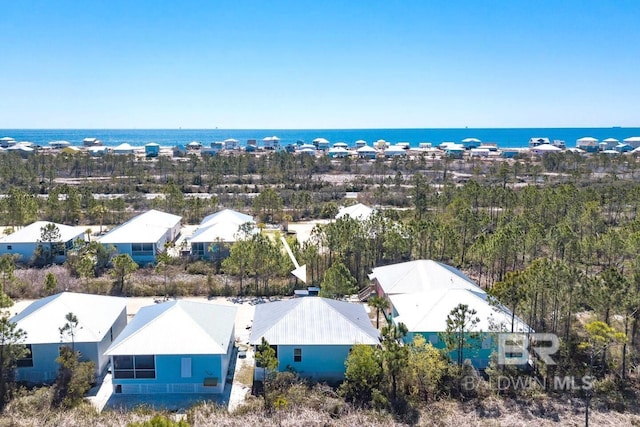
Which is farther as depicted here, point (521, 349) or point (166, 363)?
point (521, 349)

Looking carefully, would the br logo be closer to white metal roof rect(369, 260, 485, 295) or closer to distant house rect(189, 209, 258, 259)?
white metal roof rect(369, 260, 485, 295)

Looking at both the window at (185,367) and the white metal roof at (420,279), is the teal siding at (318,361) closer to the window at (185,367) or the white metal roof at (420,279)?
the window at (185,367)

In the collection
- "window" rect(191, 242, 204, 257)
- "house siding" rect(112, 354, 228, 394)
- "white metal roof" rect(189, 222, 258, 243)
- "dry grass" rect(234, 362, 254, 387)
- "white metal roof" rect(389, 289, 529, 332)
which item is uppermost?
"white metal roof" rect(189, 222, 258, 243)

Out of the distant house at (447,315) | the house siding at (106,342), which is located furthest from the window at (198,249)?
the distant house at (447,315)

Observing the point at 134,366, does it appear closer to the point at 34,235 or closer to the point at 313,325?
the point at 313,325

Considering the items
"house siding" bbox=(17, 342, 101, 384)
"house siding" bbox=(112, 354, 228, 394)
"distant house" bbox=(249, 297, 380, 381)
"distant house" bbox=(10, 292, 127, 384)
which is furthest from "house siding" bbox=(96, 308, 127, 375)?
"distant house" bbox=(249, 297, 380, 381)

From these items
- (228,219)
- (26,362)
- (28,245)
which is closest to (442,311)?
(26,362)

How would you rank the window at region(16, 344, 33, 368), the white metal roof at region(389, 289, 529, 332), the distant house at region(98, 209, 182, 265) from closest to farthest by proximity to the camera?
1. the window at region(16, 344, 33, 368)
2. the white metal roof at region(389, 289, 529, 332)
3. the distant house at region(98, 209, 182, 265)
